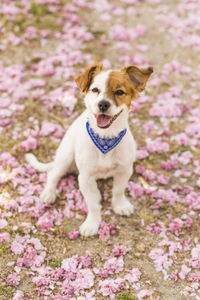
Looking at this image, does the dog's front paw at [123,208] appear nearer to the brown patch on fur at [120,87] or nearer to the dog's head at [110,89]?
the dog's head at [110,89]

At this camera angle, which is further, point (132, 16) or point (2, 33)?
point (132, 16)

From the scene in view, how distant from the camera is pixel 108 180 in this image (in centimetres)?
561

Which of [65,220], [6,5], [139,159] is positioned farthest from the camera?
[6,5]

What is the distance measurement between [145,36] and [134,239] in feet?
19.9

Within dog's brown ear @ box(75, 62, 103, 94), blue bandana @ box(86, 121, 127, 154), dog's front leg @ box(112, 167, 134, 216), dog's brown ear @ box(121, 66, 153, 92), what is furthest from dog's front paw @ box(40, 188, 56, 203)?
dog's brown ear @ box(121, 66, 153, 92)

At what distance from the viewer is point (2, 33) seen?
877 centimetres

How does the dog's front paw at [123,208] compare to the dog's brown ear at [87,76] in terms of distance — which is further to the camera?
the dog's front paw at [123,208]

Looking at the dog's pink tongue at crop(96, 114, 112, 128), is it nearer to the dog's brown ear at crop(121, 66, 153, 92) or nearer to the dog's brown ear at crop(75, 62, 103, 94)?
the dog's brown ear at crop(75, 62, 103, 94)

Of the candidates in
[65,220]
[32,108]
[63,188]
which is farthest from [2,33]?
[65,220]

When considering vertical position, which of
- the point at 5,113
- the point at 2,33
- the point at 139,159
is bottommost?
the point at 139,159

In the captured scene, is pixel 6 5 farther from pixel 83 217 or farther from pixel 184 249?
pixel 184 249

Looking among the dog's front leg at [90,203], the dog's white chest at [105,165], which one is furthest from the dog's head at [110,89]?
the dog's front leg at [90,203]

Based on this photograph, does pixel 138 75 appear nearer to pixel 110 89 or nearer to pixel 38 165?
pixel 110 89

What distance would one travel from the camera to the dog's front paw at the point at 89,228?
4832mm
